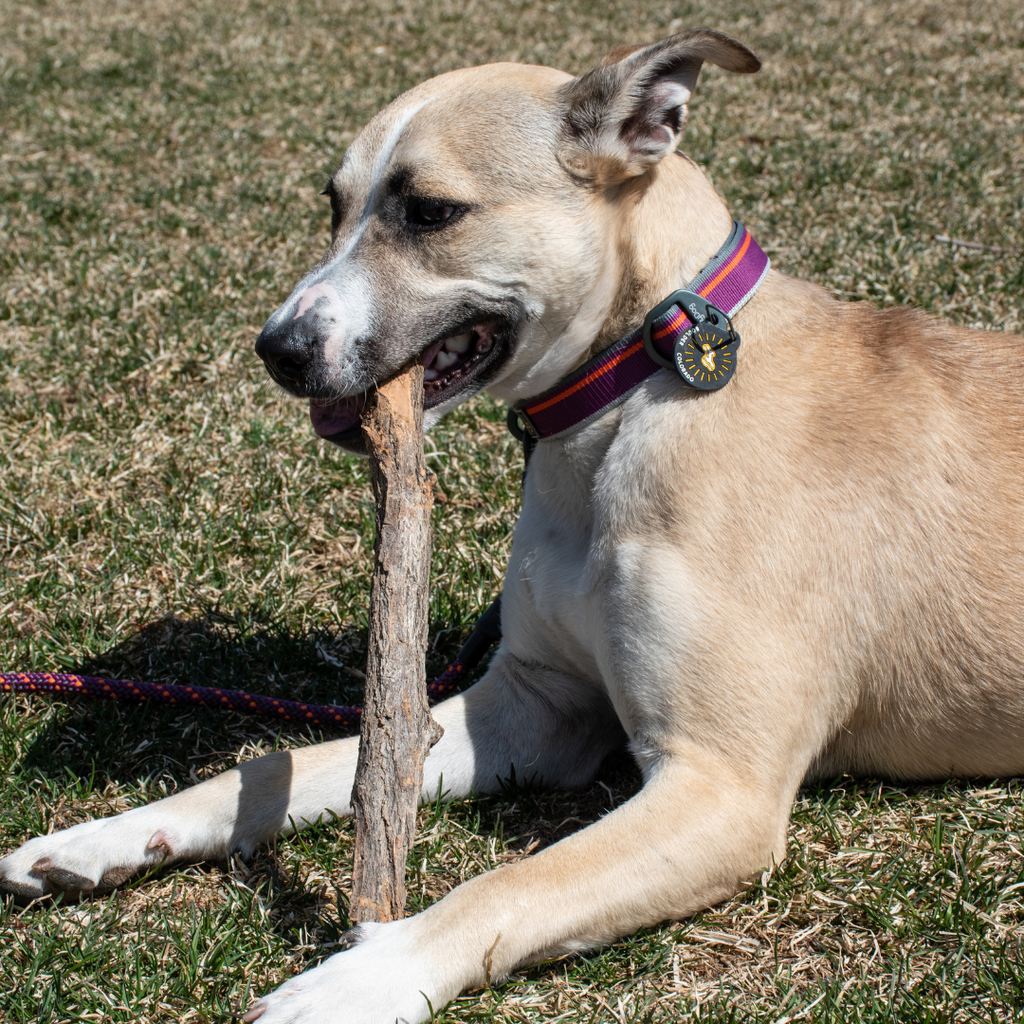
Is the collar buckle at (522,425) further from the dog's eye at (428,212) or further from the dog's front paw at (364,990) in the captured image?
the dog's front paw at (364,990)

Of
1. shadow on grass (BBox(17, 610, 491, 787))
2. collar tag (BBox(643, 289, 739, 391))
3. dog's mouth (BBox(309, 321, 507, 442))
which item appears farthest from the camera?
shadow on grass (BBox(17, 610, 491, 787))

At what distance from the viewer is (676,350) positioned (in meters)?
2.63

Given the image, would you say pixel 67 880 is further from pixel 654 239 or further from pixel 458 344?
pixel 654 239

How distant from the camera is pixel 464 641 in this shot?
367 centimetres

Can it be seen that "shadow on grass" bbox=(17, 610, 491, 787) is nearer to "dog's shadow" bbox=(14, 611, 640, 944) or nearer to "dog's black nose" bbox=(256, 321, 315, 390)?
"dog's shadow" bbox=(14, 611, 640, 944)

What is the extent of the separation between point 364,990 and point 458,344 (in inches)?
60.3

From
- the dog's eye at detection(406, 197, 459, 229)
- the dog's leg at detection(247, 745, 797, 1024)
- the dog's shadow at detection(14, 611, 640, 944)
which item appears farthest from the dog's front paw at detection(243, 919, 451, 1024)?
the dog's eye at detection(406, 197, 459, 229)

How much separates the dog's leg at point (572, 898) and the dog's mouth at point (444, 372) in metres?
1.07

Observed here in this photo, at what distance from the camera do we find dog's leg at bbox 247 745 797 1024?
6.99ft

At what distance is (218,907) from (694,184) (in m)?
2.19

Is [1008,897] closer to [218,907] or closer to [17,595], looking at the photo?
[218,907]

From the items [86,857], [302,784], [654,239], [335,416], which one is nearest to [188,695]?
[302,784]

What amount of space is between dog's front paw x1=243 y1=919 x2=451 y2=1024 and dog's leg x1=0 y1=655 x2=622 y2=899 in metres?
0.63

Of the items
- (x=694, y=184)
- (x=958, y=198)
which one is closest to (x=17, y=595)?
(x=694, y=184)
